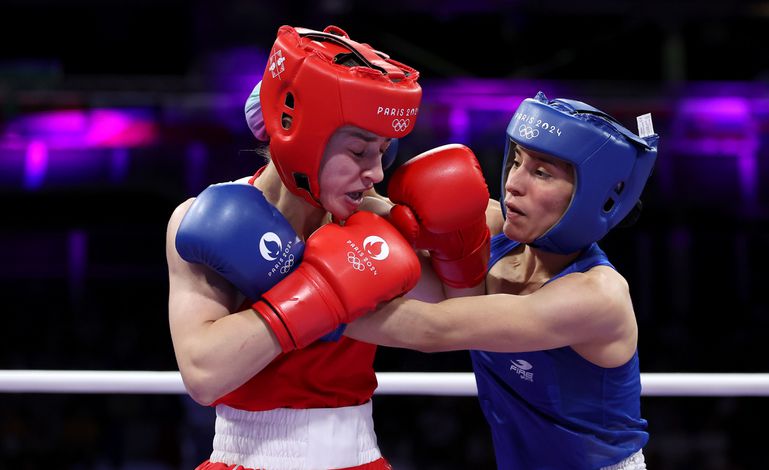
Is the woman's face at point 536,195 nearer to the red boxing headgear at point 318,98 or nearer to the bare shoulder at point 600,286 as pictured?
the bare shoulder at point 600,286

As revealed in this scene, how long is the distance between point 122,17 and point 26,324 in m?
2.55

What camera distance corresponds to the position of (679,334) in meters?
6.02

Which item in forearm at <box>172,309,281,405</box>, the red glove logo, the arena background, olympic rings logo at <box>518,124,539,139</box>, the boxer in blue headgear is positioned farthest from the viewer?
the arena background

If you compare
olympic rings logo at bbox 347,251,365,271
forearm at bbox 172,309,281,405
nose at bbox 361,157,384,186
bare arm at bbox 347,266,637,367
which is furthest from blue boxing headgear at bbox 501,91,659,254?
forearm at bbox 172,309,281,405

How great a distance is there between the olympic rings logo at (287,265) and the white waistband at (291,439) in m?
0.30

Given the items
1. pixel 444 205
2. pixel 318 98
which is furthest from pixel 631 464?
pixel 318 98

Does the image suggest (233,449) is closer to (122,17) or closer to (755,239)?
(755,239)

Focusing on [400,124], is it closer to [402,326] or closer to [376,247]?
[376,247]

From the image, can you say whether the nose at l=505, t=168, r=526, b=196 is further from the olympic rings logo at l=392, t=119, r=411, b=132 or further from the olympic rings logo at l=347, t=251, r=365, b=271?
the olympic rings logo at l=347, t=251, r=365, b=271

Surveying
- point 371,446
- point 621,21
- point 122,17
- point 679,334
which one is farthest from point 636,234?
point 371,446

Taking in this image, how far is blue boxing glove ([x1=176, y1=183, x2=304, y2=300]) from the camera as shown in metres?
1.70

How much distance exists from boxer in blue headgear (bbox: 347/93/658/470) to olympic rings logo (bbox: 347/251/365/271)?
14 centimetres

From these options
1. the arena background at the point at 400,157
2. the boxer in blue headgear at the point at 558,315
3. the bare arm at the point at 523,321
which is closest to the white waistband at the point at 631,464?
the boxer in blue headgear at the point at 558,315

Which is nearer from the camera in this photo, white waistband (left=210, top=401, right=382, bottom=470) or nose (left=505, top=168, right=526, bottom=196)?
white waistband (left=210, top=401, right=382, bottom=470)
